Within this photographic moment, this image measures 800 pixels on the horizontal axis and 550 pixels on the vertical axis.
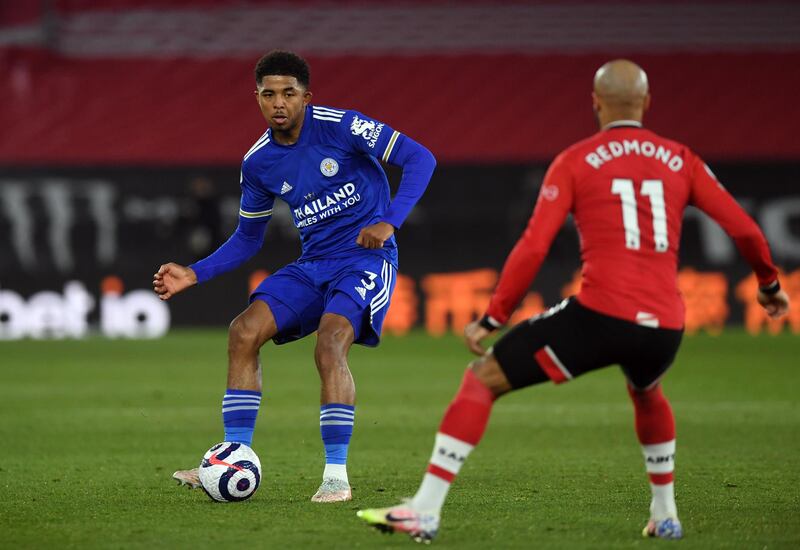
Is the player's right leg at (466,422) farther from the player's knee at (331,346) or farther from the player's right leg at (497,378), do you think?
the player's knee at (331,346)

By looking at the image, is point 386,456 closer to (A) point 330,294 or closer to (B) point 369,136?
(A) point 330,294

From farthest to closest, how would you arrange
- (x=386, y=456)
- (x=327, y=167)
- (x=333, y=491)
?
(x=386, y=456) < (x=327, y=167) < (x=333, y=491)

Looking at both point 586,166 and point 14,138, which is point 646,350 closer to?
point 586,166

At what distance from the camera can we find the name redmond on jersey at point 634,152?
5.09 meters

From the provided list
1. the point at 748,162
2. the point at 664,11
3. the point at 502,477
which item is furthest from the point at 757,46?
the point at 502,477

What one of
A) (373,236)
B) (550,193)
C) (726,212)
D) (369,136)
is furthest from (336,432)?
(726,212)

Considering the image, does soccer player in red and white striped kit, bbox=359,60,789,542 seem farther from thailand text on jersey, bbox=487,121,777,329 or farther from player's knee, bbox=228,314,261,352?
player's knee, bbox=228,314,261,352

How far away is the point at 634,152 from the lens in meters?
5.10

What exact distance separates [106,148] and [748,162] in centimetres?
979

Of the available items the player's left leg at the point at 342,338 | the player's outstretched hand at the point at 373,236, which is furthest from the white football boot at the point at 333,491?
the player's outstretched hand at the point at 373,236

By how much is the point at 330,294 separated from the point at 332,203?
46 centimetres

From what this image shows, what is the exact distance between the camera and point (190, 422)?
1008 centimetres

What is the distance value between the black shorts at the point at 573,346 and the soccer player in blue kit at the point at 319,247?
1472 millimetres

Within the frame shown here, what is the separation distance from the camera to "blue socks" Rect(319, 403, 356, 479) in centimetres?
646
